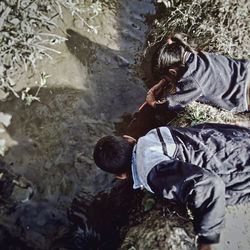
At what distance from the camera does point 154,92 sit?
2.86 metres

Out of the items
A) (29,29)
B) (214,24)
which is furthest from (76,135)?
(214,24)

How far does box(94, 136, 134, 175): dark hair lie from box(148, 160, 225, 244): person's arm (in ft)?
1.27

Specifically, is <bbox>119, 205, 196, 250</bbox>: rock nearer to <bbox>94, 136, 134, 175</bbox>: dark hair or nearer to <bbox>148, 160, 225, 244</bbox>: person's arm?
<bbox>148, 160, 225, 244</bbox>: person's arm

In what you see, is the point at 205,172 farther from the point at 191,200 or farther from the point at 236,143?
the point at 236,143

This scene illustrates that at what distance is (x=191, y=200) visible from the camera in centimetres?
156

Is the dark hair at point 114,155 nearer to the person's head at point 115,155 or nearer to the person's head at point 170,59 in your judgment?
the person's head at point 115,155

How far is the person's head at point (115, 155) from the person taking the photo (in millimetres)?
1917

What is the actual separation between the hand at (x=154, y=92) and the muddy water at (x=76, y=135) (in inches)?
12.1

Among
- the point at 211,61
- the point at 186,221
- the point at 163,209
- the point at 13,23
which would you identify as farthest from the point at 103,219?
the point at 13,23

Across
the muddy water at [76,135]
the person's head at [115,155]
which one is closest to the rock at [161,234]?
the muddy water at [76,135]

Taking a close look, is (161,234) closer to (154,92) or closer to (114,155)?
(114,155)

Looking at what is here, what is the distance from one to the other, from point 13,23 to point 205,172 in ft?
8.97

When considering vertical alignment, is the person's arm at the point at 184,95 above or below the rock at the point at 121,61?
below

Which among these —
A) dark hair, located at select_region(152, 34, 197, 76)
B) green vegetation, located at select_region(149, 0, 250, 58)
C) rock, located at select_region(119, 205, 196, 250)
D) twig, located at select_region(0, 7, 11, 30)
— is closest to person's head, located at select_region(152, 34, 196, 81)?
dark hair, located at select_region(152, 34, 197, 76)
